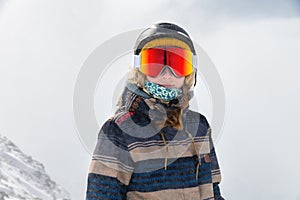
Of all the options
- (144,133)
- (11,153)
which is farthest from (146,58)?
(11,153)

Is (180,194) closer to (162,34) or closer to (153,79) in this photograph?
(153,79)

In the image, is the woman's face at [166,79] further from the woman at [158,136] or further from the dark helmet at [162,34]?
the dark helmet at [162,34]

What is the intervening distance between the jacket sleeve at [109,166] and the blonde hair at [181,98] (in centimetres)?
33

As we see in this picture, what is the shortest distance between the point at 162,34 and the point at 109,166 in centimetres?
107

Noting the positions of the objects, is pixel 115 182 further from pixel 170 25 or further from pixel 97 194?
pixel 170 25

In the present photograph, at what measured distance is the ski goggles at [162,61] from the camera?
4039 mm

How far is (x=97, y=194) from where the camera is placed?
3.60 metres

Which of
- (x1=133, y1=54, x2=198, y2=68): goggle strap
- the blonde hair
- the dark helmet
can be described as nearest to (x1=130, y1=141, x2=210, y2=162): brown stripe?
the blonde hair

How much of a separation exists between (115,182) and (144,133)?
1.34ft

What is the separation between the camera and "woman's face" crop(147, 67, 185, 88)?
403 centimetres

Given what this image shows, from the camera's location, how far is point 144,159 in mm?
3791

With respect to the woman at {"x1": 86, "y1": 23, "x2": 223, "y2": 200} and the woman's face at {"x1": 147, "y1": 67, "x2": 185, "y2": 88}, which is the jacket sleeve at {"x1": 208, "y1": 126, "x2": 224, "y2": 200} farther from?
the woman's face at {"x1": 147, "y1": 67, "x2": 185, "y2": 88}

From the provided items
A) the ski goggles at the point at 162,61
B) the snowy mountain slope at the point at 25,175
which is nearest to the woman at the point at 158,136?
the ski goggles at the point at 162,61

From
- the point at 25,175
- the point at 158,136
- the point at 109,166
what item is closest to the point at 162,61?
the point at 158,136
